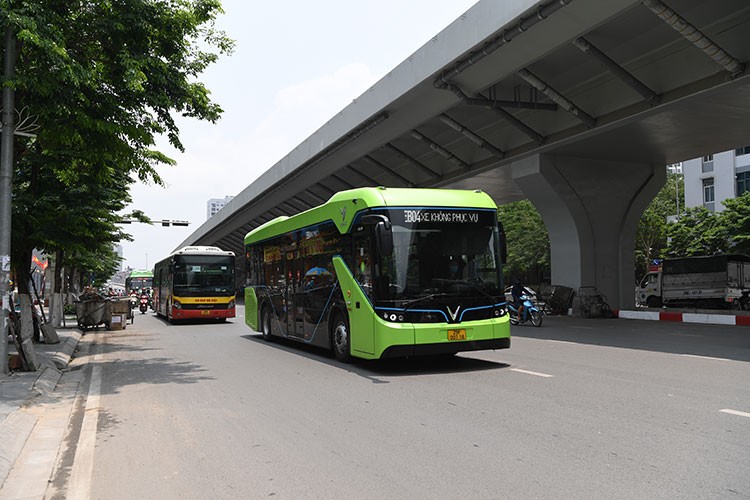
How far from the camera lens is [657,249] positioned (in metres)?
51.2

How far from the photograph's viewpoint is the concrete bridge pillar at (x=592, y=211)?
2411 centimetres

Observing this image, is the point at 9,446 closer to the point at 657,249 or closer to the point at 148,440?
the point at 148,440

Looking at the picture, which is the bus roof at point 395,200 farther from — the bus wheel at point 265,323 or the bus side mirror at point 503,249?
the bus wheel at point 265,323

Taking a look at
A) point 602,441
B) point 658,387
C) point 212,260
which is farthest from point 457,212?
point 212,260

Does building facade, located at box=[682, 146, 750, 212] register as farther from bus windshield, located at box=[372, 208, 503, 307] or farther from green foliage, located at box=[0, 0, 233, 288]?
green foliage, located at box=[0, 0, 233, 288]

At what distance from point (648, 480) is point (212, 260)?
2175 cm

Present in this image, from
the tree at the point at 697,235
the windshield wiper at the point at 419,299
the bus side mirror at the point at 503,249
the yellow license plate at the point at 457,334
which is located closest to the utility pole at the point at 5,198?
the windshield wiper at the point at 419,299

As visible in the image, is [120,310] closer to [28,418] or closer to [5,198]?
[5,198]

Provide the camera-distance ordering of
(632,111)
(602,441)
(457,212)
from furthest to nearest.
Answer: (632,111)
(457,212)
(602,441)

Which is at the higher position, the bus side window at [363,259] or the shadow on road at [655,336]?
the bus side window at [363,259]

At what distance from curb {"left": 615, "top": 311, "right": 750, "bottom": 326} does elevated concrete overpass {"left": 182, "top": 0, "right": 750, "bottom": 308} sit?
1837mm

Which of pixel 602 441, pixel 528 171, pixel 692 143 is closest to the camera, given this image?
pixel 602 441

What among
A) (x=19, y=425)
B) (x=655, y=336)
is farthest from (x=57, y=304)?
(x=655, y=336)

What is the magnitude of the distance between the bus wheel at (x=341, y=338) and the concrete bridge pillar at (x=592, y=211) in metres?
14.5
